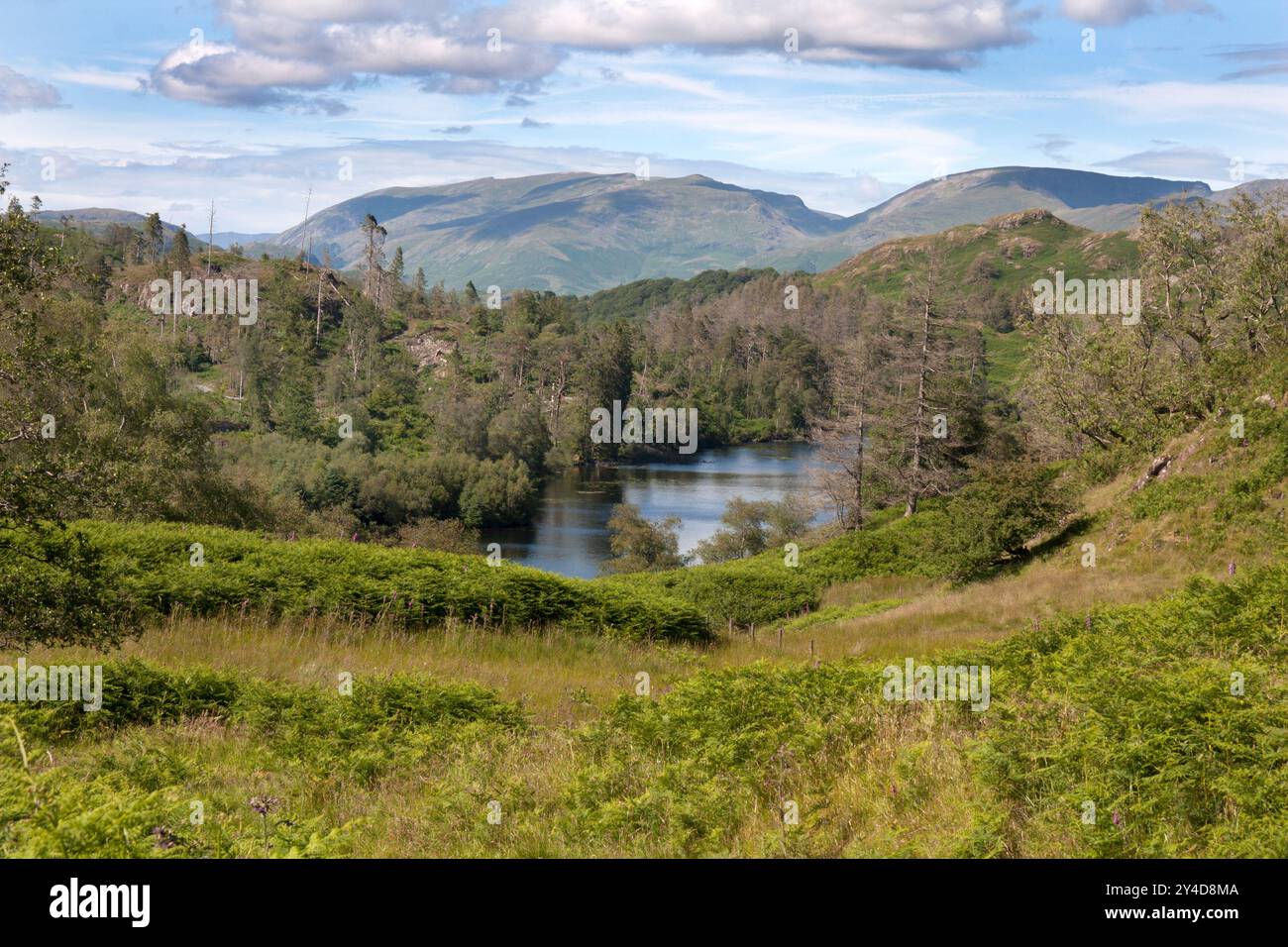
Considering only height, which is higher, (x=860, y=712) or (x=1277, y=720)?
(x=1277, y=720)

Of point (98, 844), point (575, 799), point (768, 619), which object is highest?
point (98, 844)

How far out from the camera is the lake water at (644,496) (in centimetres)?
7481

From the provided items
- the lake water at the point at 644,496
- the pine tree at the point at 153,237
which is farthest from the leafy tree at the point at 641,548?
the pine tree at the point at 153,237

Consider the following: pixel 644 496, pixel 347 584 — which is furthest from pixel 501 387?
pixel 347 584

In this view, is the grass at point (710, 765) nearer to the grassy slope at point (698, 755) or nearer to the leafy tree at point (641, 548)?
the grassy slope at point (698, 755)

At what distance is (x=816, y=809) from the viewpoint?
630 cm

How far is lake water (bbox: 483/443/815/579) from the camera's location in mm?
74812

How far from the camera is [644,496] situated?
97.2 m

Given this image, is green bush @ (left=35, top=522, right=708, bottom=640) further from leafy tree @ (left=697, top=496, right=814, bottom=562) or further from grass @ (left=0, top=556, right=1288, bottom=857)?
leafy tree @ (left=697, top=496, right=814, bottom=562)

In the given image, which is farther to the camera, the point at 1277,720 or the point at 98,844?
the point at 1277,720

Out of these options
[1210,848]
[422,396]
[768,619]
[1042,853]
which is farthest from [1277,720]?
[422,396]
